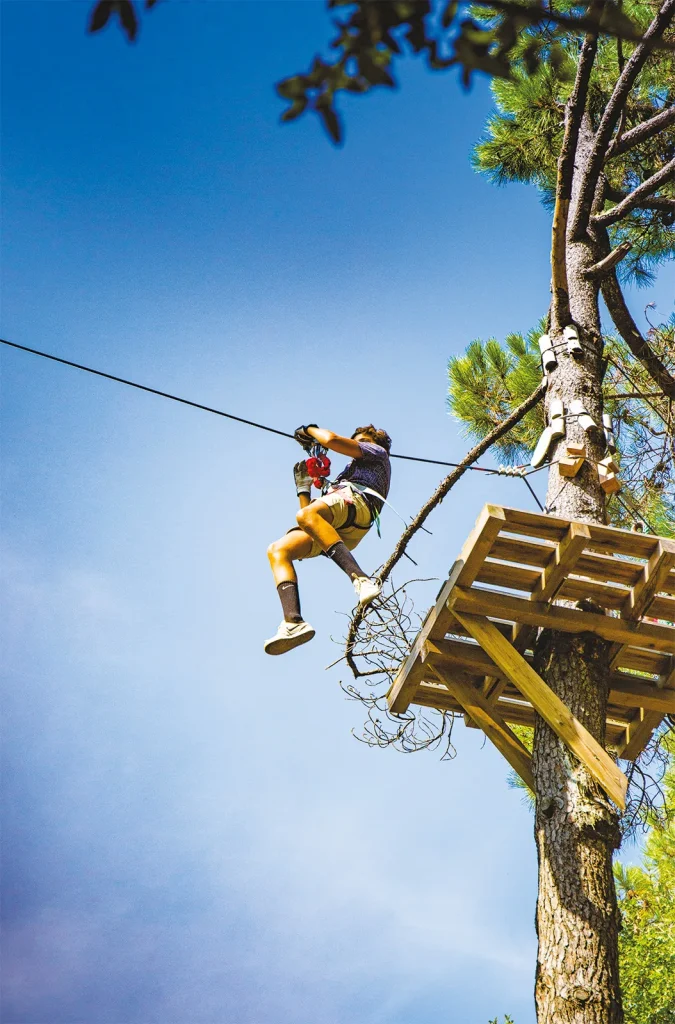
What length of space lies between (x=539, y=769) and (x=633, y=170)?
15.6 ft

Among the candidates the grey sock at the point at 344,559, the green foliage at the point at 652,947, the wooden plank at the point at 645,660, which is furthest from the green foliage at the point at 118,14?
the green foliage at the point at 652,947

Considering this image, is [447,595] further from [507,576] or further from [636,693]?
[636,693]

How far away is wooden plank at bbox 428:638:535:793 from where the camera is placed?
4414mm

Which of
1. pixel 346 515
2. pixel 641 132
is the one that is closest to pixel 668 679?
pixel 346 515

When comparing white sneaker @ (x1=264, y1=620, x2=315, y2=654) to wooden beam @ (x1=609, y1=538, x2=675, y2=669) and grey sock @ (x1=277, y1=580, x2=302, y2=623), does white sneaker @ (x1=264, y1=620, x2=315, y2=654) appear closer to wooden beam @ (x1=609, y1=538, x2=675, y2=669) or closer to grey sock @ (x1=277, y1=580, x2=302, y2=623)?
grey sock @ (x1=277, y1=580, x2=302, y2=623)

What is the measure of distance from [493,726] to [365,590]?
0.93 m

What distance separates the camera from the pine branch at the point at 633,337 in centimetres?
600

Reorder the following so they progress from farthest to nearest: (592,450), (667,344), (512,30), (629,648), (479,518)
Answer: (667,344), (592,450), (629,648), (479,518), (512,30)

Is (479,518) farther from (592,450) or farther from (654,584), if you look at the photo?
(592,450)

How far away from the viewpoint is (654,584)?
4.07 m

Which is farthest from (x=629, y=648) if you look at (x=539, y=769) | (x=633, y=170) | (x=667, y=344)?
(x=633, y=170)

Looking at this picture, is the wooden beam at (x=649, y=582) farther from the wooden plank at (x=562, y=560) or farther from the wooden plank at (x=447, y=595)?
the wooden plank at (x=447, y=595)

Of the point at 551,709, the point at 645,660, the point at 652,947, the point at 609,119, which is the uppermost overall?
the point at 609,119

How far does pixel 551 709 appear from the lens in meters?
3.96
